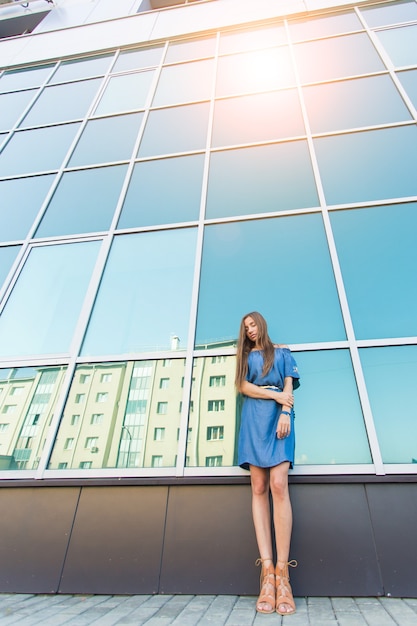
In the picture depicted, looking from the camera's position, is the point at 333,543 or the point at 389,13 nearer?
the point at 333,543

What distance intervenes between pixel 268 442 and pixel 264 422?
15 centimetres

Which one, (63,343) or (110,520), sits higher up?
(63,343)

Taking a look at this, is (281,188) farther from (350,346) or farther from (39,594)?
(39,594)

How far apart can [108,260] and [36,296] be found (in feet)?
3.42

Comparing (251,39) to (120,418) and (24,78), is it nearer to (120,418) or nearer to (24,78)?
(24,78)

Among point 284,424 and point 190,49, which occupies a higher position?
point 190,49

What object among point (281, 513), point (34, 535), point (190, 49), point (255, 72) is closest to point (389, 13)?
point (255, 72)

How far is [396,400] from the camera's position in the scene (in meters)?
3.10

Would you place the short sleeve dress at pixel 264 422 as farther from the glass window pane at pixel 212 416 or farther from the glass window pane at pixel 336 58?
the glass window pane at pixel 336 58

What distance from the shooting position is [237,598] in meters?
2.48

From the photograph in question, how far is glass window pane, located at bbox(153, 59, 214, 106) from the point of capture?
6.60 m

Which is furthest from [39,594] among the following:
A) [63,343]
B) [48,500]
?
[63,343]

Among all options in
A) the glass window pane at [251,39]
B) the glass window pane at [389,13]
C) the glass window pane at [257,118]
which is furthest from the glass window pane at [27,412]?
the glass window pane at [389,13]

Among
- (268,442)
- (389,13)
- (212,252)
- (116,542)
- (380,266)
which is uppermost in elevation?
(389,13)
